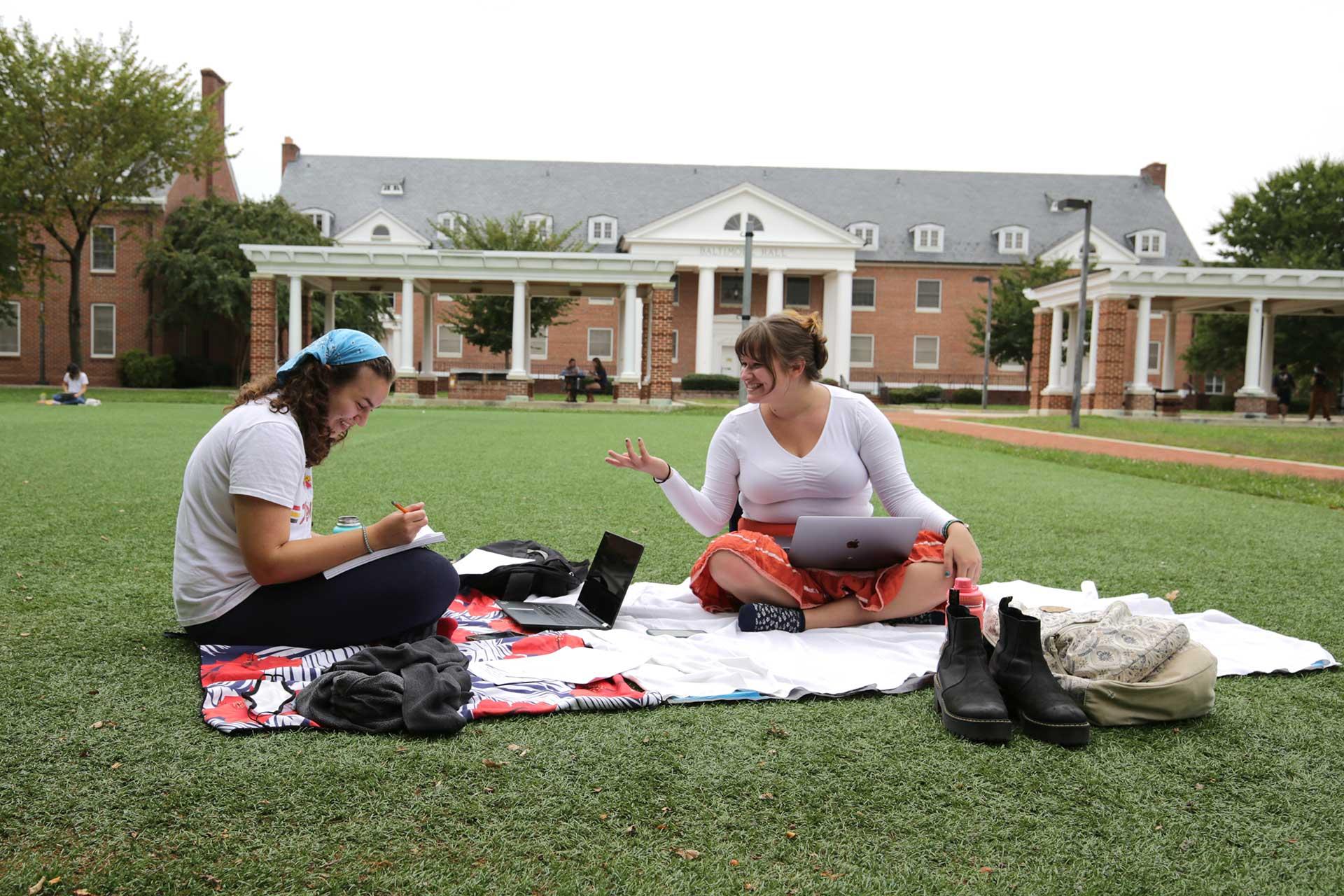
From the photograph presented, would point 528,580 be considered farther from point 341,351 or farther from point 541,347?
point 541,347

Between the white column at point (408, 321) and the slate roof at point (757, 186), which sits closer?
the white column at point (408, 321)

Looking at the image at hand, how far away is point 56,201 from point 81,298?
12455 millimetres

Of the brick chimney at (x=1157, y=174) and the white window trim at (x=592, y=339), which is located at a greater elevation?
the brick chimney at (x=1157, y=174)

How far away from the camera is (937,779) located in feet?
7.99

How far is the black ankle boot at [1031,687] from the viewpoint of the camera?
2.67m

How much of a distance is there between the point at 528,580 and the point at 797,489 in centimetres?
128

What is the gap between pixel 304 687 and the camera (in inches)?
115

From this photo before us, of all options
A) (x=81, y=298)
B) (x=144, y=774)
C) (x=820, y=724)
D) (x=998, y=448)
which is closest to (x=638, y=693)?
(x=820, y=724)

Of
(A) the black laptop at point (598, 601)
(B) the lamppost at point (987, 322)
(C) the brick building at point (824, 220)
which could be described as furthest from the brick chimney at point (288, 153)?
(A) the black laptop at point (598, 601)

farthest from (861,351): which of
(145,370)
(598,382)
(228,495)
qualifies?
(228,495)

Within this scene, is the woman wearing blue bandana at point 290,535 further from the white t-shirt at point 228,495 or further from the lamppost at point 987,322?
the lamppost at point 987,322

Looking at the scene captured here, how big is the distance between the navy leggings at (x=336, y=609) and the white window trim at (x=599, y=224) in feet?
151

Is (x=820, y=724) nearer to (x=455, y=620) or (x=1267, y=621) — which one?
(x=455, y=620)

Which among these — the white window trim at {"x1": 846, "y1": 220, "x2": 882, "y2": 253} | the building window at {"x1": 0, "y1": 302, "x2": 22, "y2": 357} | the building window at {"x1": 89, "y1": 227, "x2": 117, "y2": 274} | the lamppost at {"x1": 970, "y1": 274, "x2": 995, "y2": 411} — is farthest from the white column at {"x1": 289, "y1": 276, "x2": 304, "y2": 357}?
the white window trim at {"x1": 846, "y1": 220, "x2": 882, "y2": 253}
